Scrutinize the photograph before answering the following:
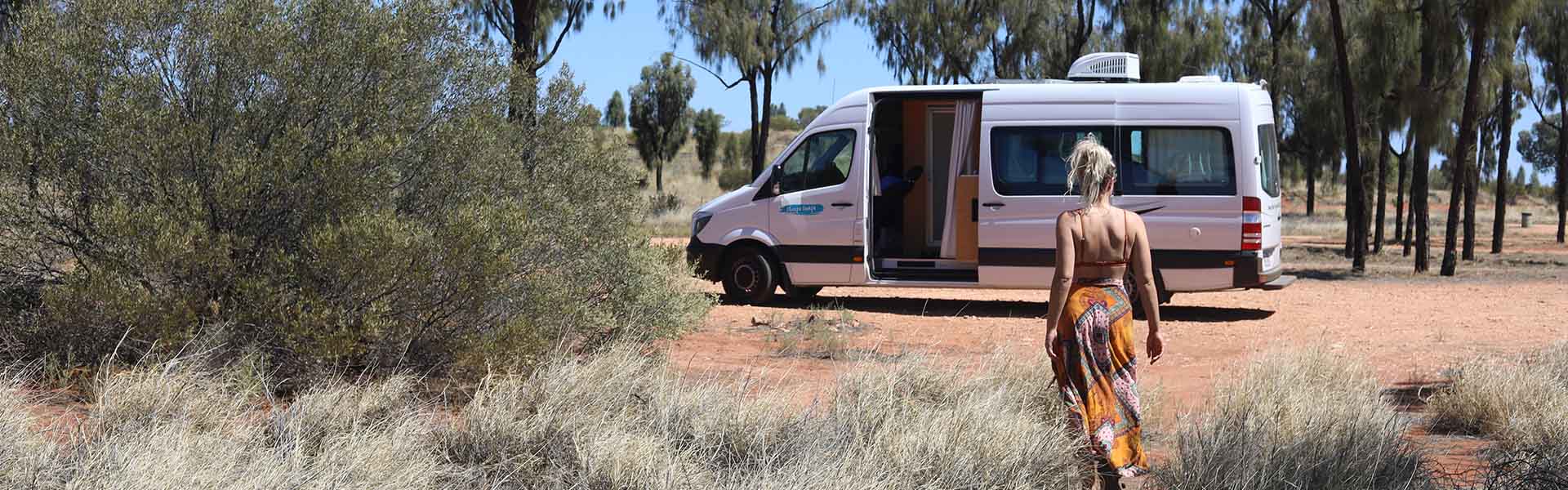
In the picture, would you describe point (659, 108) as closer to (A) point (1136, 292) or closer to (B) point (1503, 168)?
(B) point (1503, 168)

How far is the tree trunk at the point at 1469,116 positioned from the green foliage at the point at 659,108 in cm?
3486

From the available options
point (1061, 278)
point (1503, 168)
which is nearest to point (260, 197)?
point (1061, 278)

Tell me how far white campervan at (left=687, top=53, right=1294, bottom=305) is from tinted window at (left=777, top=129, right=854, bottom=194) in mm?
13

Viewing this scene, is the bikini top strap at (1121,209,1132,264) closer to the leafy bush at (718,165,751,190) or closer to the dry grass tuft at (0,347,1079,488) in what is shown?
the dry grass tuft at (0,347,1079,488)

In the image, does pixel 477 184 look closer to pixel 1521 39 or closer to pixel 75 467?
pixel 75 467

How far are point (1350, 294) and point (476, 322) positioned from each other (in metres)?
11.6

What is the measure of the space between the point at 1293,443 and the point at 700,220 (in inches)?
348

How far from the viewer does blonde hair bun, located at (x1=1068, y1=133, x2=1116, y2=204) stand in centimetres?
554

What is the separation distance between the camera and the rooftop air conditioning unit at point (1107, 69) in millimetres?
13297

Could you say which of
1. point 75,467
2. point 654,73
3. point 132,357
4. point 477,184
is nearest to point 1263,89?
point 477,184

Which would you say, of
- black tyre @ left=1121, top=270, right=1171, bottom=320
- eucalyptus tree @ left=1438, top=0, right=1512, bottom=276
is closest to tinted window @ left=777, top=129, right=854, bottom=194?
black tyre @ left=1121, top=270, right=1171, bottom=320

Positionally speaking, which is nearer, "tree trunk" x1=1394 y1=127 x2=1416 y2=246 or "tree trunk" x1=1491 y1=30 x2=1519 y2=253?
"tree trunk" x1=1394 y1=127 x2=1416 y2=246

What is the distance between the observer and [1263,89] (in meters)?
13.0

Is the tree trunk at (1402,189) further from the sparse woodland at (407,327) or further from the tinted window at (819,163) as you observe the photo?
the sparse woodland at (407,327)
